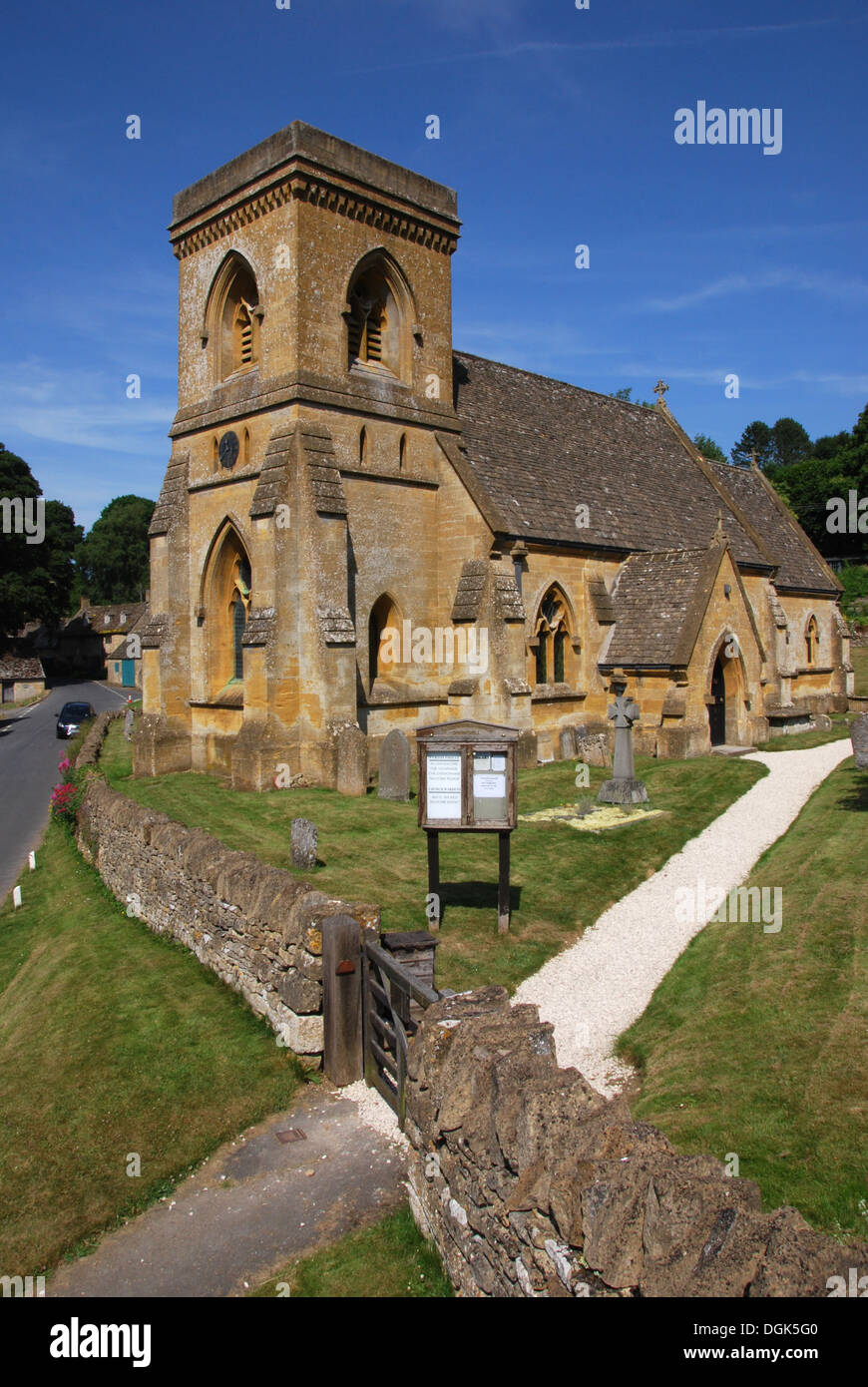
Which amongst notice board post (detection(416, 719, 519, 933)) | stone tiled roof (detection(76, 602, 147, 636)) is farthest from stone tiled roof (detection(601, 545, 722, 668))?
stone tiled roof (detection(76, 602, 147, 636))

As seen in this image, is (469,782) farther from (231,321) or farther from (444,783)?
(231,321)

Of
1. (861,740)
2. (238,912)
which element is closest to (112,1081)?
(238,912)

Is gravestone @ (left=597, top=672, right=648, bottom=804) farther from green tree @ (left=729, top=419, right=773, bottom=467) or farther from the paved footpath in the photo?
green tree @ (left=729, top=419, right=773, bottom=467)

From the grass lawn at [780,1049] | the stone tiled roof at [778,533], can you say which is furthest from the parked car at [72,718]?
the grass lawn at [780,1049]

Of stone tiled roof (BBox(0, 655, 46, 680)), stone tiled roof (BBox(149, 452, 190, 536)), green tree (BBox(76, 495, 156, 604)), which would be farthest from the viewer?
green tree (BBox(76, 495, 156, 604))

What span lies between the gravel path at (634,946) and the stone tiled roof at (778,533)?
18698 mm

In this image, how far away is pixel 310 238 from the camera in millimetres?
20594

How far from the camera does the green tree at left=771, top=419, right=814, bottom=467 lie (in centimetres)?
12382

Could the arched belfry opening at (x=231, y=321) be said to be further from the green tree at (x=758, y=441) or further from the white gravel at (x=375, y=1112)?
the green tree at (x=758, y=441)

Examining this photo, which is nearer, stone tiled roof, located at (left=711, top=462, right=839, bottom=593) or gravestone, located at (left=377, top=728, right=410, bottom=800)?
gravestone, located at (left=377, top=728, right=410, bottom=800)

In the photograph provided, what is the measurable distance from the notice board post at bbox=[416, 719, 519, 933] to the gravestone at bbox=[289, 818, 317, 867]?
9.27ft

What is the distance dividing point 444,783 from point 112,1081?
16.3ft
